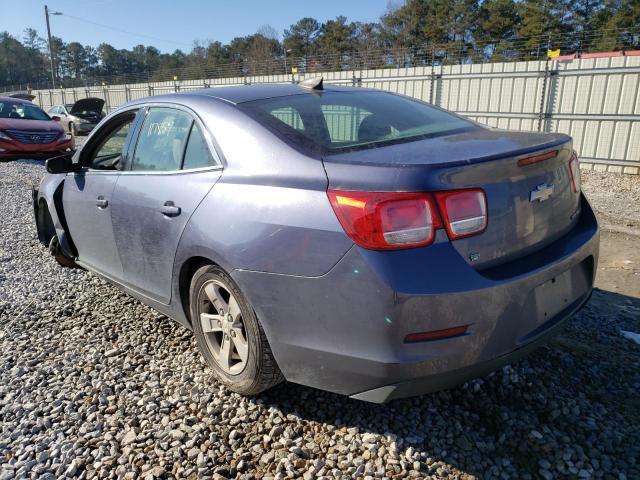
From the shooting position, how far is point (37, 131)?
40.9 feet

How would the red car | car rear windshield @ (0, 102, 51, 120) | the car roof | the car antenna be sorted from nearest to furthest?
the car roof
the car antenna
the red car
car rear windshield @ (0, 102, 51, 120)

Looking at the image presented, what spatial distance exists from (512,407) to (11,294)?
401cm

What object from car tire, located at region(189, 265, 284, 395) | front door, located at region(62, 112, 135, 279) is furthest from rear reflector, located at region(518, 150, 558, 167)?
front door, located at region(62, 112, 135, 279)

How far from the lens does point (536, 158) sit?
2229mm

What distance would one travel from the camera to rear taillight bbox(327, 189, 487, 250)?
1.89 m

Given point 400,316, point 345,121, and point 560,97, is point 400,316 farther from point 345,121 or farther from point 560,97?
point 560,97

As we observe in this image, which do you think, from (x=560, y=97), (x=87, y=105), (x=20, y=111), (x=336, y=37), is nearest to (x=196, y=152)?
(x=560, y=97)

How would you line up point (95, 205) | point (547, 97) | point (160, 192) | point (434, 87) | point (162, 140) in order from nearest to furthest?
point (160, 192)
point (162, 140)
point (95, 205)
point (547, 97)
point (434, 87)

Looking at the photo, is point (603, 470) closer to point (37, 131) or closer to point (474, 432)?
point (474, 432)

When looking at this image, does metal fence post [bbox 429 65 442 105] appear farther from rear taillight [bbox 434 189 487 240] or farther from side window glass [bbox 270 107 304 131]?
rear taillight [bbox 434 189 487 240]

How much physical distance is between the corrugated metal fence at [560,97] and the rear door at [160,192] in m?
10.1

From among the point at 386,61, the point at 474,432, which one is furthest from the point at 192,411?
the point at 386,61

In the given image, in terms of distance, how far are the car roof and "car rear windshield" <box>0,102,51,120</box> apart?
12.0 meters

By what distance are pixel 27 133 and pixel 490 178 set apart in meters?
13.1
